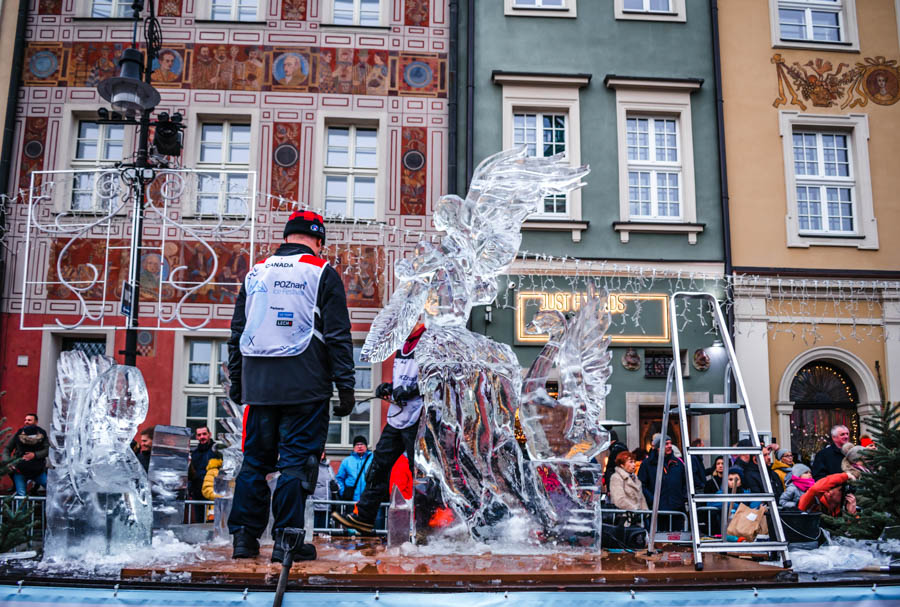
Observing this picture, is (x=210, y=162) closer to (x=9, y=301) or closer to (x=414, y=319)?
(x=9, y=301)

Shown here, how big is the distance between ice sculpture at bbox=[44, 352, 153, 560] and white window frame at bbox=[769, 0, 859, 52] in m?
13.3

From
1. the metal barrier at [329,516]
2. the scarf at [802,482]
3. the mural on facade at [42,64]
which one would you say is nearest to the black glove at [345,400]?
the metal barrier at [329,516]

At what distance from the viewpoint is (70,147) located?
13828 millimetres

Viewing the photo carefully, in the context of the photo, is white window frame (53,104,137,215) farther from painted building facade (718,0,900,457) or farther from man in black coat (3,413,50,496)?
painted building facade (718,0,900,457)

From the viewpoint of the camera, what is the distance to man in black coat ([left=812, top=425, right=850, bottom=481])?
28.7ft

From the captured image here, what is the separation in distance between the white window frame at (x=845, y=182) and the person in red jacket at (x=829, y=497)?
8.02 meters

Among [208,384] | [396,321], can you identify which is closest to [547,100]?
[208,384]

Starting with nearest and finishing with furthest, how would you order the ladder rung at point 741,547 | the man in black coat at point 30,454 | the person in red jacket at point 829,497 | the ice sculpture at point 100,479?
the ladder rung at point 741,547 < the ice sculpture at point 100,479 < the person in red jacket at point 829,497 < the man in black coat at point 30,454

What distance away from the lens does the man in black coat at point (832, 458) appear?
873 centimetres

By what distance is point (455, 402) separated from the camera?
5.48 meters

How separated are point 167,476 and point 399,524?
159 centimetres

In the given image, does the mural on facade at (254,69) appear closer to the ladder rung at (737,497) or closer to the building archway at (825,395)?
the building archway at (825,395)

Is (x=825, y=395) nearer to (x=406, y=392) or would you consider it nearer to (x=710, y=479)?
(x=710, y=479)

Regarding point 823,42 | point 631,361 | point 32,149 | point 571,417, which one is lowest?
point 571,417
